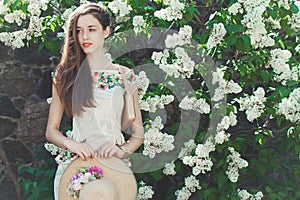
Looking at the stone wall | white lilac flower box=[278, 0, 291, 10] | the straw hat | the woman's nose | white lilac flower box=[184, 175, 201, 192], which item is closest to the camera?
the straw hat

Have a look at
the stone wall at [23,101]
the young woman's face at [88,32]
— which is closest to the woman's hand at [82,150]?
the young woman's face at [88,32]

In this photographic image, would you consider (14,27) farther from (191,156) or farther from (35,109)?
(191,156)

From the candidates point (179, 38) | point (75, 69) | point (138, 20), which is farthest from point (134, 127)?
point (138, 20)

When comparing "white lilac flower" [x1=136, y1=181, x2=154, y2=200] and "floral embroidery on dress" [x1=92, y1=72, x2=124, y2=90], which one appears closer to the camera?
"floral embroidery on dress" [x1=92, y1=72, x2=124, y2=90]

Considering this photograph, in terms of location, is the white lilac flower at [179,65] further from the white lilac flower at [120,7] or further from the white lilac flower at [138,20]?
the white lilac flower at [120,7]

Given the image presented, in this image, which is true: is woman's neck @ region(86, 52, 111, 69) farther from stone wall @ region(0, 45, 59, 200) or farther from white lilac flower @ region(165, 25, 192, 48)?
stone wall @ region(0, 45, 59, 200)

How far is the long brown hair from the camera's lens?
2779 millimetres

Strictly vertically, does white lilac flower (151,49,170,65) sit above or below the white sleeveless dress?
above

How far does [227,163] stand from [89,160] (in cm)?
136

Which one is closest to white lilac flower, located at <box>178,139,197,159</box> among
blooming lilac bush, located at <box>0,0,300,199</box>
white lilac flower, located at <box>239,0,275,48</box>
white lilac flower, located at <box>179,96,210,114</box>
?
blooming lilac bush, located at <box>0,0,300,199</box>

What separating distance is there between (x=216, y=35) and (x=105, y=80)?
0.98m

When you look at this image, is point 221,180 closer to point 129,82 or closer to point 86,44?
point 129,82

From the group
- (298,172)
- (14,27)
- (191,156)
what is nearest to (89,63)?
(191,156)

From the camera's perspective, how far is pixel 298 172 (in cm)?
427
